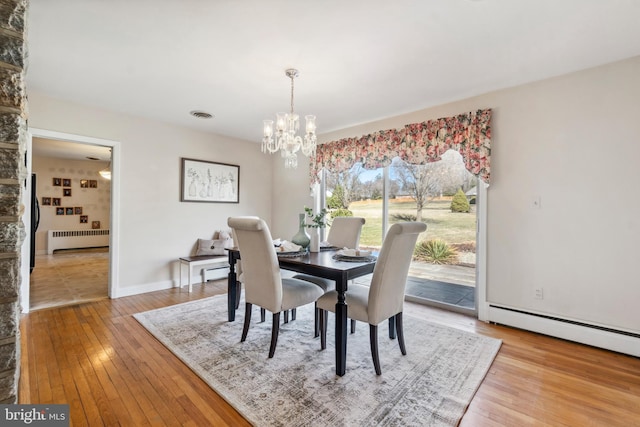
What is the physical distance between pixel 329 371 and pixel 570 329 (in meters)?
2.28

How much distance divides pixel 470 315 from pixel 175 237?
4.09m

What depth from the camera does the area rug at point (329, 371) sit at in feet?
5.33

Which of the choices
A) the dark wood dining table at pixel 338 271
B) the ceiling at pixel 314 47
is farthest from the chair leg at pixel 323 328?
the ceiling at pixel 314 47

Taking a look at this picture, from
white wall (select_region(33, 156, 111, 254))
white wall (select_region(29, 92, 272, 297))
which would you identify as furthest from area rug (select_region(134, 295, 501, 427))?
white wall (select_region(33, 156, 111, 254))

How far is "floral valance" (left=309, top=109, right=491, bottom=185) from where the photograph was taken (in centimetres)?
301

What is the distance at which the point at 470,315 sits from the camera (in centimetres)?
318

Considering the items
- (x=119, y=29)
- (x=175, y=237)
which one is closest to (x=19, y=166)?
(x=119, y=29)

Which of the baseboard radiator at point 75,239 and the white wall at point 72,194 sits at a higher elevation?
the white wall at point 72,194

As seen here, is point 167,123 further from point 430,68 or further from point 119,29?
point 430,68

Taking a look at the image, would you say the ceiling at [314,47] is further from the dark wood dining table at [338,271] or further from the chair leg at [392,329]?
the chair leg at [392,329]

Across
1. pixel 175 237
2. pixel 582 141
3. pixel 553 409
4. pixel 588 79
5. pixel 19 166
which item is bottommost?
pixel 553 409

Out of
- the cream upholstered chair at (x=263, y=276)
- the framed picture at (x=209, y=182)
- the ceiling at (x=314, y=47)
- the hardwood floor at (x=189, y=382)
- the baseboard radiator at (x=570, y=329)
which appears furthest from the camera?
the framed picture at (x=209, y=182)

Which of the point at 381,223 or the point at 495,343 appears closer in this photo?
the point at 495,343

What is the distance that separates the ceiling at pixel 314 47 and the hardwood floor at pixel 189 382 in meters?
2.41
